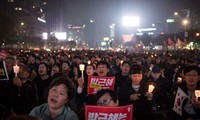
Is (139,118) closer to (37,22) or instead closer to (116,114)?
(116,114)

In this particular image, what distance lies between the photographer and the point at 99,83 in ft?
23.9

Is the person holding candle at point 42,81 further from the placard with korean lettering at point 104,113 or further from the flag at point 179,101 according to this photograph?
the placard with korean lettering at point 104,113

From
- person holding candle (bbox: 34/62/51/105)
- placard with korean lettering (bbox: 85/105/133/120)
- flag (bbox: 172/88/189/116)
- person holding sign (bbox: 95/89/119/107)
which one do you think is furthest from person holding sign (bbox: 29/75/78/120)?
person holding candle (bbox: 34/62/51/105)

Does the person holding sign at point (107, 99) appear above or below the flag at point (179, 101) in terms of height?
above

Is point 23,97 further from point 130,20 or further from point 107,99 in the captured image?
point 130,20

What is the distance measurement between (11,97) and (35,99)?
1.55ft

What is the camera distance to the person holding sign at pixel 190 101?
231 inches

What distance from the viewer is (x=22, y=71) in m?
7.29

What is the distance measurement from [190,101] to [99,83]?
2142 millimetres

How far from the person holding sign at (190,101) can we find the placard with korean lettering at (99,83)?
1.50 m

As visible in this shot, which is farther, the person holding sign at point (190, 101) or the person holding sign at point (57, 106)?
the person holding sign at point (190, 101)

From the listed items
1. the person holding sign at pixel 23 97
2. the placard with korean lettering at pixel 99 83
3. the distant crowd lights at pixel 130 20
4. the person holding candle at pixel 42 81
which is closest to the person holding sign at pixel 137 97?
the placard with korean lettering at pixel 99 83

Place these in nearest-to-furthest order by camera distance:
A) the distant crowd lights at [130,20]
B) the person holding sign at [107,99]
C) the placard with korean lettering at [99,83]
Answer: the person holding sign at [107,99] < the placard with korean lettering at [99,83] < the distant crowd lights at [130,20]

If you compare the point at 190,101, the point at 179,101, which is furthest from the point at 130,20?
the point at 179,101
